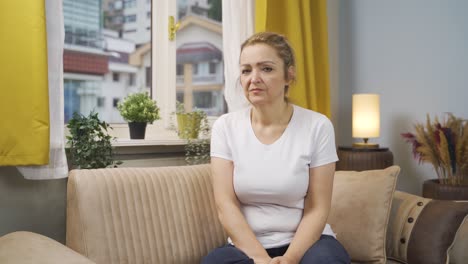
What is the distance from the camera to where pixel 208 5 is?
2867 millimetres

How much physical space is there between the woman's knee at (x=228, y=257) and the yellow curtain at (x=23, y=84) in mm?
652

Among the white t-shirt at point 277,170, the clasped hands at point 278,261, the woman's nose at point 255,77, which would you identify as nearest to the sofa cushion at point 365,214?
the white t-shirt at point 277,170

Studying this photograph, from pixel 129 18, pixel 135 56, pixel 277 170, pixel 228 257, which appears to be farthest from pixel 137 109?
pixel 228 257

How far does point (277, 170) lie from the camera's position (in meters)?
1.66

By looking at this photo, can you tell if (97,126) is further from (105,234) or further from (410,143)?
(410,143)

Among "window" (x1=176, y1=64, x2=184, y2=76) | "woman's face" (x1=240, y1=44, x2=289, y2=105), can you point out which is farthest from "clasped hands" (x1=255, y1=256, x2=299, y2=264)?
"window" (x1=176, y1=64, x2=184, y2=76)

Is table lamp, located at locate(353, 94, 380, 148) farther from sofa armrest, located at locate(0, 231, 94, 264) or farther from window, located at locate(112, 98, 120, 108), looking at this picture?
sofa armrest, located at locate(0, 231, 94, 264)

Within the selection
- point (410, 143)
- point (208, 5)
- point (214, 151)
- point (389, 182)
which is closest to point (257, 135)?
point (214, 151)

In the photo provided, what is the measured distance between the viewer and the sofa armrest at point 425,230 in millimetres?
1769

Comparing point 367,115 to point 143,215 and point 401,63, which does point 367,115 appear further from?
point 143,215

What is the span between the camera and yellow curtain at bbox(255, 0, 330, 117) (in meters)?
2.65

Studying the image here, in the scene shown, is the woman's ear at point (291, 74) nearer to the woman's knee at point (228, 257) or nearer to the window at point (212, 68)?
the woman's knee at point (228, 257)

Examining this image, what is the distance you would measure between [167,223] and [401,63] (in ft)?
6.59

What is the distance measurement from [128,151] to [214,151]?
1.83 ft
